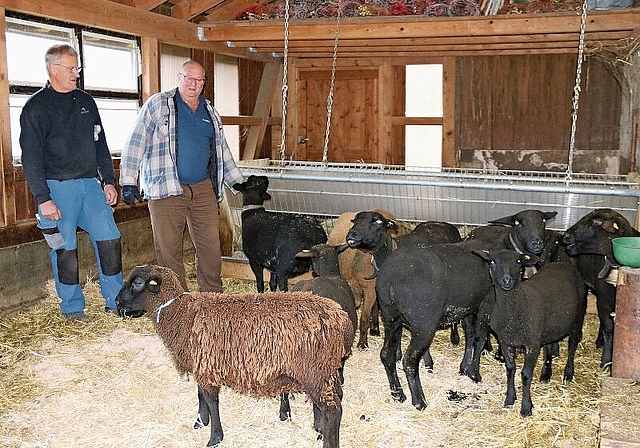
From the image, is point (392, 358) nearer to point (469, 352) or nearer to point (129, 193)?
point (469, 352)

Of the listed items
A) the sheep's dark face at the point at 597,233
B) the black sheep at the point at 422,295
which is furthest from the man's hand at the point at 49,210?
the sheep's dark face at the point at 597,233

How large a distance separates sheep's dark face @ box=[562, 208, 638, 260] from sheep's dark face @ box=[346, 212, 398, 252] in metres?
1.54

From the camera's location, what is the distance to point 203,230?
241 inches

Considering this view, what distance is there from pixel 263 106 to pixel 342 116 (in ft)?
5.24

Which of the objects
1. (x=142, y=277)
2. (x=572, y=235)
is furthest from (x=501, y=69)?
(x=142, y=277)

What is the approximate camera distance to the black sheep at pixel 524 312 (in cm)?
443

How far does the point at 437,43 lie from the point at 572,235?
179 inches

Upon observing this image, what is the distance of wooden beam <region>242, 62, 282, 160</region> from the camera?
11.2 metres

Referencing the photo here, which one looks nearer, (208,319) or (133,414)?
(208,319)

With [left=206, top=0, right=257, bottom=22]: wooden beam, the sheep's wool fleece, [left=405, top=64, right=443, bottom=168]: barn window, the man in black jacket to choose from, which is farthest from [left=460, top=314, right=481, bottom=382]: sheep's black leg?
[left=405, top=64, right=443, bottom=168]: barn window

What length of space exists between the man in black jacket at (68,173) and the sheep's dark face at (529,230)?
3.72m

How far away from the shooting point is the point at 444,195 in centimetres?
670

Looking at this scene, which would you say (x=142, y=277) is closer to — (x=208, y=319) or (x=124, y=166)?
(x=208, y=319)

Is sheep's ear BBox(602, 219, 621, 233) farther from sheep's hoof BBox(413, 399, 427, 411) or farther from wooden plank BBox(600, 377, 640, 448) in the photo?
sheep's hoof BBox(413, 399, 427, 411)
